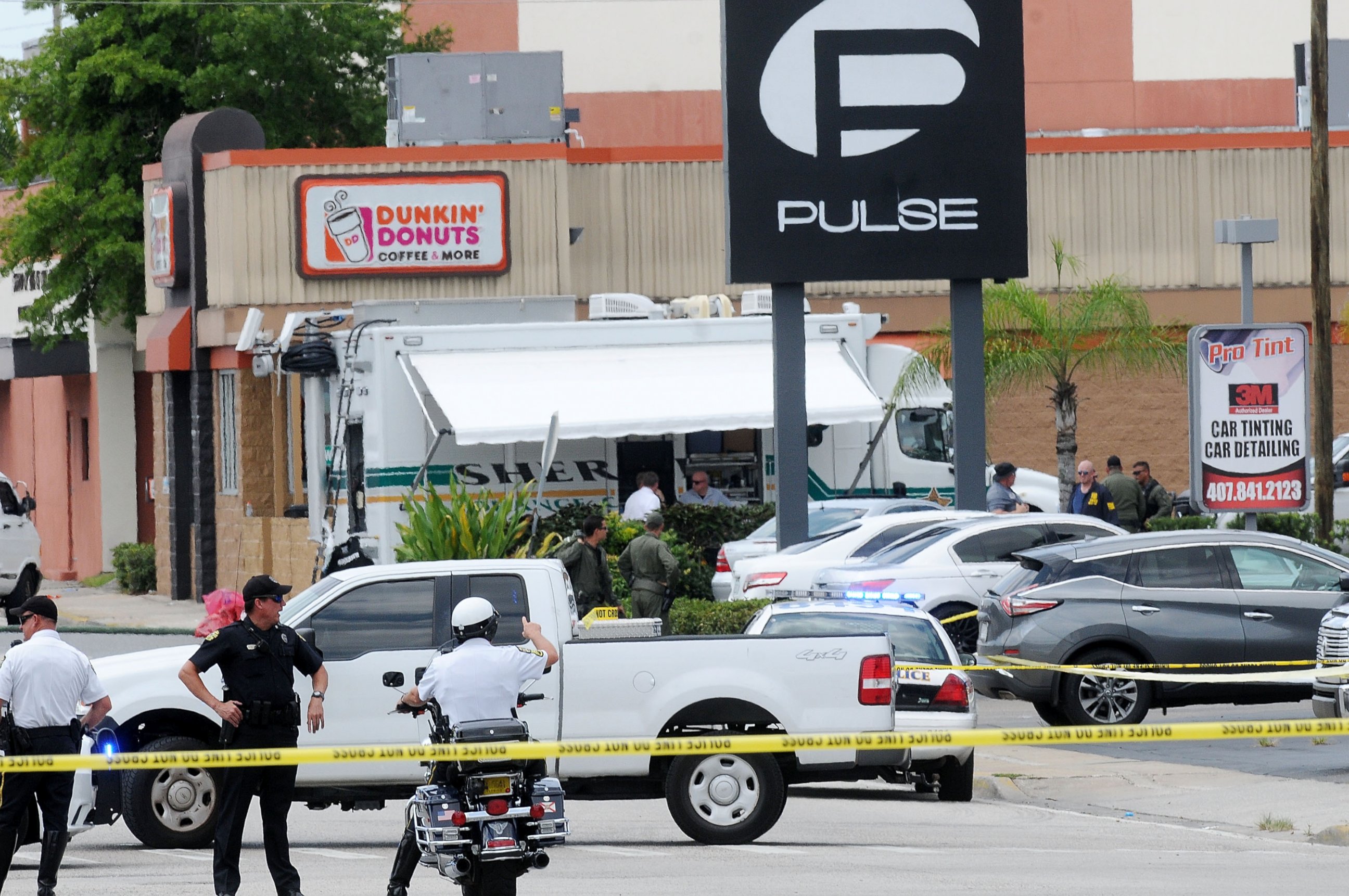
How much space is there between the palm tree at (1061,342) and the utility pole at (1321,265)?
7.75 feet

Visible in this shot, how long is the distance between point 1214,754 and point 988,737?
22.6 feet

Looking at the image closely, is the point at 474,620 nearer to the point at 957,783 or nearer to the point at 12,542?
the point at 957,783

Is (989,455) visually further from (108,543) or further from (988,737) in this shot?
(988,737)

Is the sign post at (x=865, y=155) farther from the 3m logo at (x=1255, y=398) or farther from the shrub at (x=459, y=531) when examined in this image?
the shrub at (x=459, y=531)

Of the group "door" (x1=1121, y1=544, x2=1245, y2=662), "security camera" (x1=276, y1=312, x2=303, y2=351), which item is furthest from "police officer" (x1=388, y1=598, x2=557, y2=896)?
"security camera" (x1=276, y1=312, x2=303, y2=351)

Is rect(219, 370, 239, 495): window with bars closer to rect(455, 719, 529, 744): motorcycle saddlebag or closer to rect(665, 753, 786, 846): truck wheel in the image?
rect(665, 753, 786, 846): truck wheel

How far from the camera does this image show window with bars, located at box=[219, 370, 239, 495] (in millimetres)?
30125

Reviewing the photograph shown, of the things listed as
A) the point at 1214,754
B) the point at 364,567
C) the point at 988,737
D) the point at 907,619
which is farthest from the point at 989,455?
the point at 988,737

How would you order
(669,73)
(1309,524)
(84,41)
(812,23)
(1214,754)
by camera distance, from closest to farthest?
1. (1214,754)
2. (812,23)
3. (1309,524)
4. (84,41)
5. (669,73)

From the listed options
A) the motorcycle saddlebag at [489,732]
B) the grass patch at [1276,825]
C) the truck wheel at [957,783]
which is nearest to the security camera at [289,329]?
the truck wheel at [957,783]

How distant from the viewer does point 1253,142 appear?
31812 mm

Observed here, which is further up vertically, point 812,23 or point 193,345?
point 812,23

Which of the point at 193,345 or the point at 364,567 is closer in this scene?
the point at 364,567

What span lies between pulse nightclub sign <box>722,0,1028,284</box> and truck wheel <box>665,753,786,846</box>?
27.8ft
